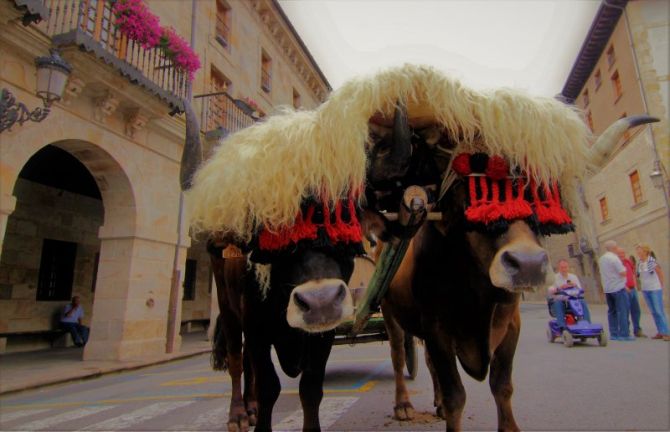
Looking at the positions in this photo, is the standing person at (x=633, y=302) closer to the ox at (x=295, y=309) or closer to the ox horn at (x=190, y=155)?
the ox at (x=295, y=309)

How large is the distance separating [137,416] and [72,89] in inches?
252

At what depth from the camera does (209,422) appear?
380 centimetres

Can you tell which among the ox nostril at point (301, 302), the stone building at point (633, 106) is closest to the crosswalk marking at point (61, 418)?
the ox nostril at point (301, 302)

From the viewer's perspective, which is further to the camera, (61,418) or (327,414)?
(61,418)

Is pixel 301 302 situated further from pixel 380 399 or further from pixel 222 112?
pixel 222 112

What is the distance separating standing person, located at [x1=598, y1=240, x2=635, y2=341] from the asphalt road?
1.05 meters

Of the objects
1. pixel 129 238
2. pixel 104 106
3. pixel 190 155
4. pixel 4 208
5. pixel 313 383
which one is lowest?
pixel 313 383

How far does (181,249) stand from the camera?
1068 cm

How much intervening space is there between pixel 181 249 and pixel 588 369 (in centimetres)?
874

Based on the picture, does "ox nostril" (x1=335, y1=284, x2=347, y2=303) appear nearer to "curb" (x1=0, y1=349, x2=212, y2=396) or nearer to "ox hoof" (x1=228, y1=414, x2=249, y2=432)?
"ox hoof" (x1=228, y1=414, x2=249, y2=432)

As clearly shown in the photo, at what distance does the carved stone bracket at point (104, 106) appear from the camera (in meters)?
8.69

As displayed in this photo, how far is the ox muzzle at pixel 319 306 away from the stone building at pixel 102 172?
658 centimetres

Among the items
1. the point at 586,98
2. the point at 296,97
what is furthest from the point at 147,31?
the point at 586,98

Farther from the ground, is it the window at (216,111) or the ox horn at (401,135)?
the window at (216,111)
